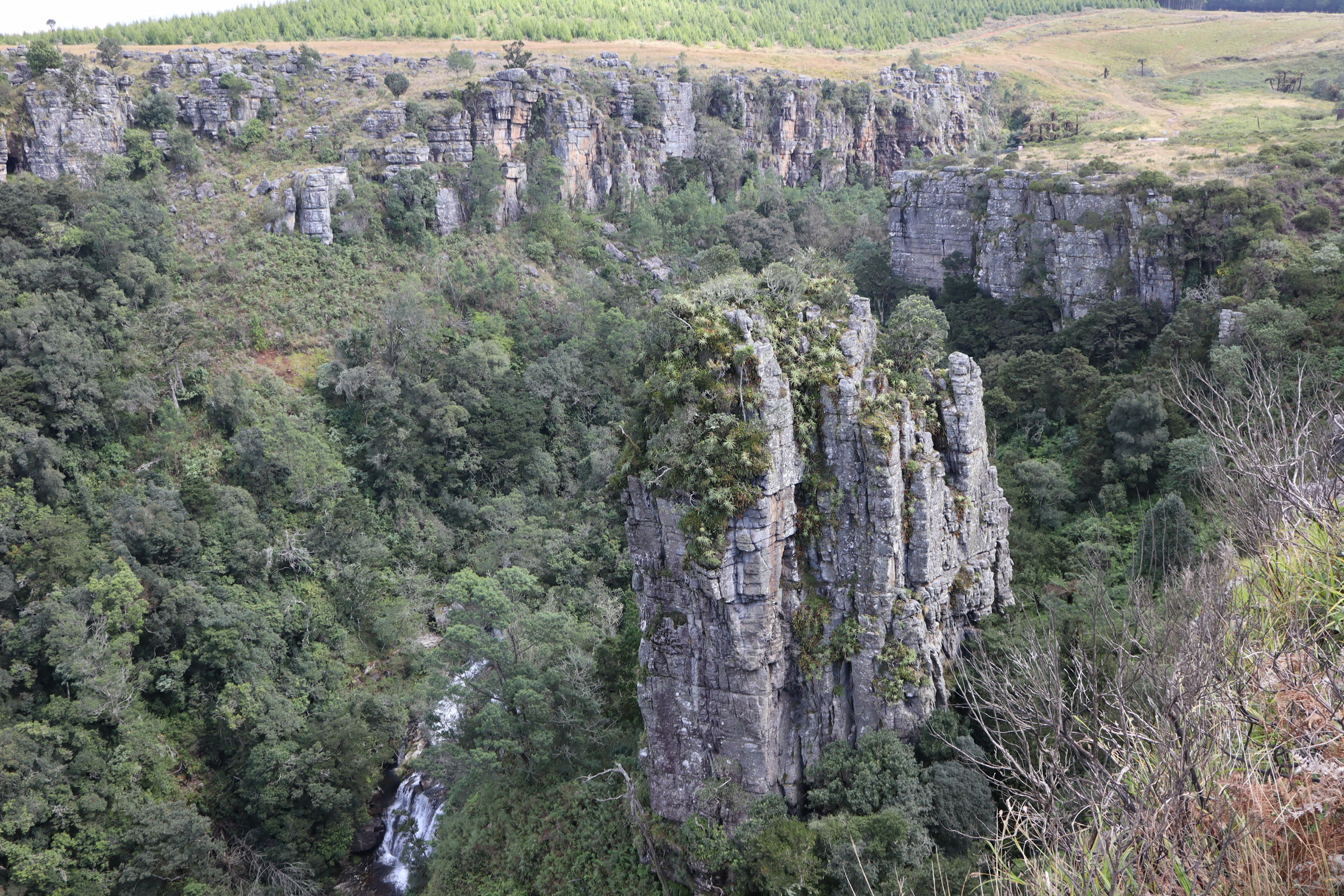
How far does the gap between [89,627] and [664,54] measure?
6817 cm

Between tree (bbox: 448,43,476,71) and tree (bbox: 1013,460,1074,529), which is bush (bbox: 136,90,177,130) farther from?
tree (bbox: 1013,460,1074,529)

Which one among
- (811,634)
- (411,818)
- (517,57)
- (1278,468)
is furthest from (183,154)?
(1278,468)

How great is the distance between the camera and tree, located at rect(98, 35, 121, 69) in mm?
57969

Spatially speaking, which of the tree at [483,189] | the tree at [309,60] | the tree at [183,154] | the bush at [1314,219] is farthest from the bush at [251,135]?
the bush at [1314,219]

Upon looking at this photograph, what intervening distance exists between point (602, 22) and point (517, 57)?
26208 millimetres

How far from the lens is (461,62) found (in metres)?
67.1

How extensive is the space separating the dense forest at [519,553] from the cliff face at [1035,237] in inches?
33.2

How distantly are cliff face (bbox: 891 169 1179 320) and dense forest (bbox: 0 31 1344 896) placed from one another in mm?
842

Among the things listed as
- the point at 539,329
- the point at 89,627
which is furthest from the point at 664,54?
the point at 89,627

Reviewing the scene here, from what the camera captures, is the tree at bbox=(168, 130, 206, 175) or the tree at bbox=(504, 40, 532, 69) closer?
the tree at bbox=(168, 130, 206, 175)

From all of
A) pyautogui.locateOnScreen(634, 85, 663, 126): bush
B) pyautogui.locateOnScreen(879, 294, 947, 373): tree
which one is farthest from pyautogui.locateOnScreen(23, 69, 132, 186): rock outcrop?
pyautogui.locateOnScreen(879, 294, 947, 373): tree

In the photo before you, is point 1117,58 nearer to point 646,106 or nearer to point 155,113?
point 646,106

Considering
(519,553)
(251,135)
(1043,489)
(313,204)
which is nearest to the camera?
(1043,489)

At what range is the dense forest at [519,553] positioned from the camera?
384 inches
